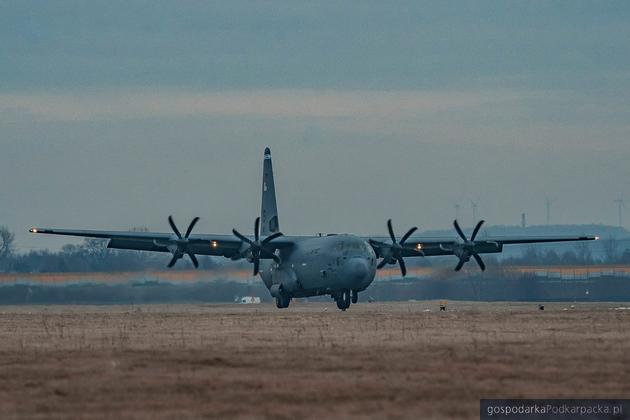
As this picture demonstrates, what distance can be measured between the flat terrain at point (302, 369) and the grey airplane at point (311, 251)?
18.8 metres

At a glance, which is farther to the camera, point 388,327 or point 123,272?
point 123,272

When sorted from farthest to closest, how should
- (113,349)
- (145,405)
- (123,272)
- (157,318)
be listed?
(123,272)
(157,318)
(113,349)
(145,405)

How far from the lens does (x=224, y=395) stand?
24.5 m

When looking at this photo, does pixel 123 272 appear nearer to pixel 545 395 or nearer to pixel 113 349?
pixel 113 349

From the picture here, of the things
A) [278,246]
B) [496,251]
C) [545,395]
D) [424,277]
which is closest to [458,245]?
[496,251]

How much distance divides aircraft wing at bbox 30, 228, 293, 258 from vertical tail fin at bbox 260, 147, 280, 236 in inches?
298

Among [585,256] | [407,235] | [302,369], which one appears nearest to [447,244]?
[407,235]

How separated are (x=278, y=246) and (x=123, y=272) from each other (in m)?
13.8

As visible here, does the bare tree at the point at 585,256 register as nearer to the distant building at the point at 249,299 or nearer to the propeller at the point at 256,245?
the distant building at the point at 249,299

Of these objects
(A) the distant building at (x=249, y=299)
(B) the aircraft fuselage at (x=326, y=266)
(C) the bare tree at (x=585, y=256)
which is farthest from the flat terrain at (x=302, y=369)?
(C) the bare tree at (x=585, y=256)

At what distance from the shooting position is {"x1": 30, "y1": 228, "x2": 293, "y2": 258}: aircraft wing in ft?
217

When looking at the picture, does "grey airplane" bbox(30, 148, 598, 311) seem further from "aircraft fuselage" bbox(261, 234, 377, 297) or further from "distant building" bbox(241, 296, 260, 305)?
"distant building" bbox(241, 296, 260, 305)

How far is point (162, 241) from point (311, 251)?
319 inches

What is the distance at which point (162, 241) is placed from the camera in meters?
66.5
